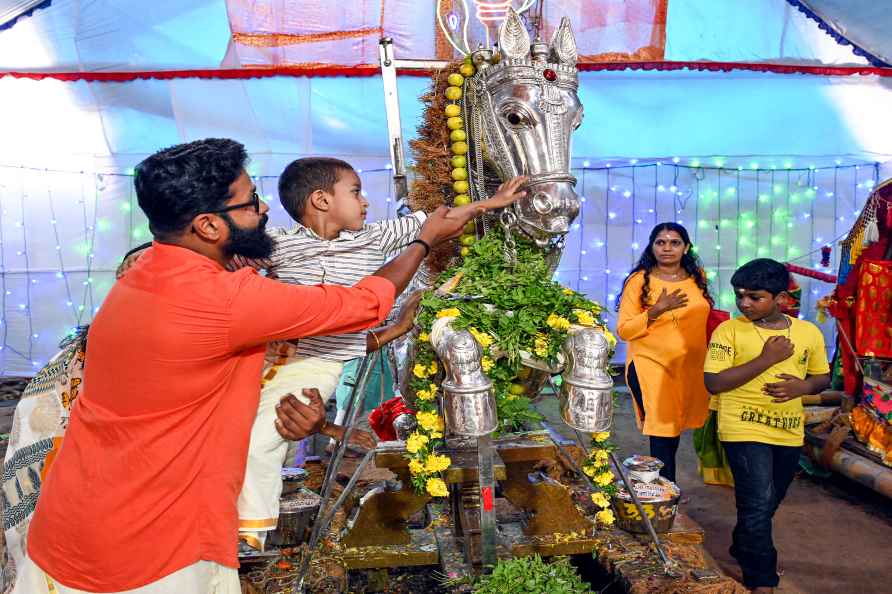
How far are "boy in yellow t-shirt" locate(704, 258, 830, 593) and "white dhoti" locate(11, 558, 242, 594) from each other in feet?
7.79

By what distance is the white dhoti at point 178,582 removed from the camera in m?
1.75

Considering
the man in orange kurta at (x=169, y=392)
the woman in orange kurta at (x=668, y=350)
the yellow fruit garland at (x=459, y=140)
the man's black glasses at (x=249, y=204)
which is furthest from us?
the woman in orange kurta at (x=668, y=350)

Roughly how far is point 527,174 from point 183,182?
1.44 m

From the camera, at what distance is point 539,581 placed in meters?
2.63

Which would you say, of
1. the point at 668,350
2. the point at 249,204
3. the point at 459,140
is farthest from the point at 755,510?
the point at 249,204

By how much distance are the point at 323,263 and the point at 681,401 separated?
2766mm

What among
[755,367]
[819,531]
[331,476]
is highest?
[755,367]

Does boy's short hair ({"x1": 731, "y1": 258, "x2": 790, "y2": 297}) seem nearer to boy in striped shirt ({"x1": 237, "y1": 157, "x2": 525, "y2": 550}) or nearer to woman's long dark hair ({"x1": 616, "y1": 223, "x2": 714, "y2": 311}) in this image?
woman's long dark hair ({"x1": 616, "y1": 223, "x2": 714, "y2": 311})

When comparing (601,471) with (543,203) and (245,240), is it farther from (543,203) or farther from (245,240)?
(245,240)

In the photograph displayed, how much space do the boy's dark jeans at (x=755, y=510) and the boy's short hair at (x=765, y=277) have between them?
72 cm

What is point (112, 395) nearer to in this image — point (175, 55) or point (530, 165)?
point (530, 165)

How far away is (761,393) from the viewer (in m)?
3.38

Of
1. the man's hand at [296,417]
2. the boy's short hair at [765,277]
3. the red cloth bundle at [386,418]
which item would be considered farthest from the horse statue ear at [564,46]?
the red cloth bundle at [386,418]

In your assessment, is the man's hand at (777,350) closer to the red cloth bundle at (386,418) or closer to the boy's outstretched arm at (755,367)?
the boy's outstretched arm at (755,367)
